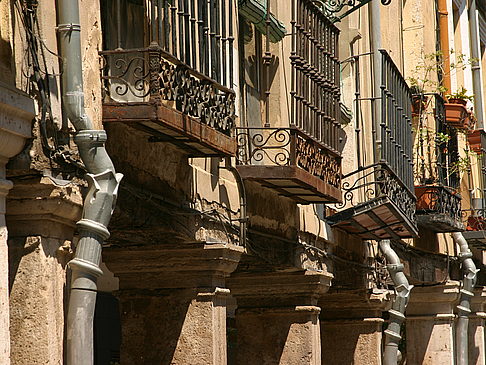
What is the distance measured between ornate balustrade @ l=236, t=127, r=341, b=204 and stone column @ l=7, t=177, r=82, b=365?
397 cm

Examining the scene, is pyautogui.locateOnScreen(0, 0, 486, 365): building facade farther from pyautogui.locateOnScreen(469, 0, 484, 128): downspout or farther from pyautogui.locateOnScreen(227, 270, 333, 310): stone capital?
pyautogui.locateOnScreen(469, 0, 484, 128): downspout

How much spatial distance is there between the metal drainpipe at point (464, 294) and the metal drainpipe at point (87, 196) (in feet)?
41.6

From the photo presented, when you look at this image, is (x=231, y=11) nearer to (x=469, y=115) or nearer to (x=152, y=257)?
(x=152, y=257)

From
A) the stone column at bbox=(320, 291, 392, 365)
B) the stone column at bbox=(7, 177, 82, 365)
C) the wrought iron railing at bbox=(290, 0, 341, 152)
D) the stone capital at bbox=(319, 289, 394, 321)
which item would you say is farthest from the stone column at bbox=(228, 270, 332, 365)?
the stone column at bbox=(7, 177, 82, 365)

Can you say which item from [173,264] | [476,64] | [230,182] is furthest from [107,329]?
[173,264]

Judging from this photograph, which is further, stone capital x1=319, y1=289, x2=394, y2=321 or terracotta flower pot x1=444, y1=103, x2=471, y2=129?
terracotta flower pot x1=444, y1=103, x2=471, y2=129

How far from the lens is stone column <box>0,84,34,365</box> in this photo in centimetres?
682

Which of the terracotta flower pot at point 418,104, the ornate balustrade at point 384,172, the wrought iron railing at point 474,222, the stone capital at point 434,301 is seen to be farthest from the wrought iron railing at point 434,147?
the wrought iron railing at point 474,222

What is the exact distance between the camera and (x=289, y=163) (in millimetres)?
11391

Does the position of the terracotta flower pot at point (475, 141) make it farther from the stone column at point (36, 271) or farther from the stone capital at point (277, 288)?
the stone column at point (36, 271)

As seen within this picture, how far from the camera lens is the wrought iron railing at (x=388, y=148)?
1495cm

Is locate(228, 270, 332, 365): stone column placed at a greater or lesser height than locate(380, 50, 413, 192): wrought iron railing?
lesser

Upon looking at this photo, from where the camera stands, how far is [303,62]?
39.5 ft

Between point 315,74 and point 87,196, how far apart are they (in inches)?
206
